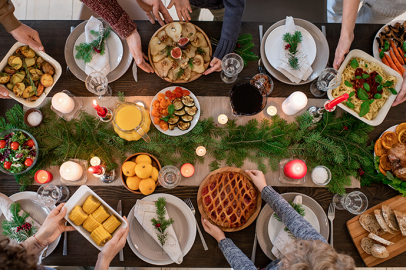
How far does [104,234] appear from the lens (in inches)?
45.6

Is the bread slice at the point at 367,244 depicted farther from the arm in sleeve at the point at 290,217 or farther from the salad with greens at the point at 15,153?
the salad with greens at the point at 15,153

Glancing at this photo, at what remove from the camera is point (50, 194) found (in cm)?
129

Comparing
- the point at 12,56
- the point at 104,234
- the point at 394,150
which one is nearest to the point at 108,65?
the point at 12,56

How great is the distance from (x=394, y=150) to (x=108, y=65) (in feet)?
5.70

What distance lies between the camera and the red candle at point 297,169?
125 centimetres

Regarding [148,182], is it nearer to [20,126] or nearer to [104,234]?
[104,234]

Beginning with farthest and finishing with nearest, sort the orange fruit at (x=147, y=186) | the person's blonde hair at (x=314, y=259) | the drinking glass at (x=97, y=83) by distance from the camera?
the drinking glass at (x=97, y=83) → the orange fruit at (x=147, y=186) → the person's blonde hair at (x=314, y=259)

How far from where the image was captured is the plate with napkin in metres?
1.27

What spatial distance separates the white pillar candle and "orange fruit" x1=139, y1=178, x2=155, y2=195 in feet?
2.95

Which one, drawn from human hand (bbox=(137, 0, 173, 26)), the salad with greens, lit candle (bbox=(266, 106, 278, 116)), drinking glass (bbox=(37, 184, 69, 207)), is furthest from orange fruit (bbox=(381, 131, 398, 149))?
the salad with greens

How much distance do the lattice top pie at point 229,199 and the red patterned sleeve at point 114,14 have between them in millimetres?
992

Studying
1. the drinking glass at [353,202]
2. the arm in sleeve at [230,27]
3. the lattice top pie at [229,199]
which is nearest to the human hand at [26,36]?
the arm in sleeve at [230,27]

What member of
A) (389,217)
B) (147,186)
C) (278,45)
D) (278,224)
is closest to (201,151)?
(147,186)

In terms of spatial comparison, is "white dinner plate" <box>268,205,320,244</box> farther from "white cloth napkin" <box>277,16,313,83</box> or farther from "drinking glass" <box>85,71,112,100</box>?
"drinking glass" <box>85,71,112,100</box>
